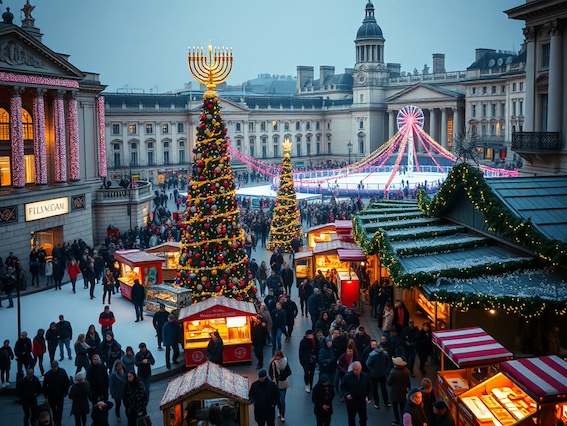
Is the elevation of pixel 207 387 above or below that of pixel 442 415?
above

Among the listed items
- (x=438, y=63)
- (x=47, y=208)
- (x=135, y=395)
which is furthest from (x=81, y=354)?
(x=438, y=63)

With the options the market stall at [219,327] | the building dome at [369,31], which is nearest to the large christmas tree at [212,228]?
the market stall at [219,327]

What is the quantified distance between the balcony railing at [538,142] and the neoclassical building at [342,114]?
1893 inches

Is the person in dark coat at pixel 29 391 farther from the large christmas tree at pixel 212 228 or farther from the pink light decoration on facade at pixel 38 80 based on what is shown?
the pink light decoration on facade at pixel 38 80

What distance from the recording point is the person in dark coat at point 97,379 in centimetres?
1428

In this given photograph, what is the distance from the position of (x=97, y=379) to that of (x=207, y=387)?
4120mm

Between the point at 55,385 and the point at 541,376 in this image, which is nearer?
the point at 541,376

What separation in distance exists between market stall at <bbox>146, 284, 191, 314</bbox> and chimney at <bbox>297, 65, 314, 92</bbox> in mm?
107657

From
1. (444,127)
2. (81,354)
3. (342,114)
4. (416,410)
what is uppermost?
(342,114)

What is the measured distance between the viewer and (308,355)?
15.6 metres

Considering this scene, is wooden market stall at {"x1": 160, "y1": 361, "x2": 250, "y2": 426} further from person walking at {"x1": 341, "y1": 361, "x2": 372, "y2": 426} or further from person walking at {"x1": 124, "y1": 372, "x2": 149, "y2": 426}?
person walking at {"x1": 341, "y1": 361, "x2": 372, "y2": 426}

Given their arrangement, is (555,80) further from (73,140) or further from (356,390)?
(73,140)

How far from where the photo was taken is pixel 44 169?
34094 mm

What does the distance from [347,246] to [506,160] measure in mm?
58246
